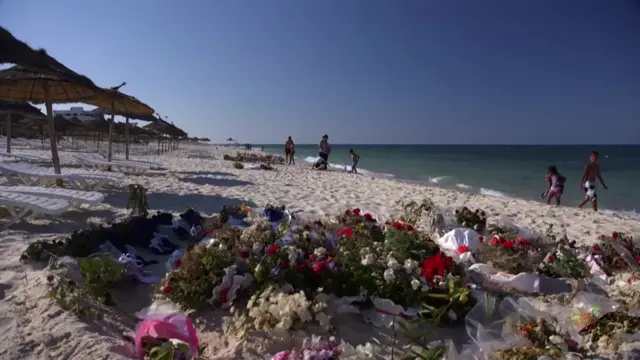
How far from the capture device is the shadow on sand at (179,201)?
19.8 ft

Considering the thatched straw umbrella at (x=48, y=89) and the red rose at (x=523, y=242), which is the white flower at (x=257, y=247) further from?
the thatched straw umbrella at (x=48, y=89)

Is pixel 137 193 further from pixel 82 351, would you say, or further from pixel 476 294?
pixel 476 294

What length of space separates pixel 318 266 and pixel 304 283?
153 millimetres

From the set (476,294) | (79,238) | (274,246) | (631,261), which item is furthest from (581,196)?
(79,238)

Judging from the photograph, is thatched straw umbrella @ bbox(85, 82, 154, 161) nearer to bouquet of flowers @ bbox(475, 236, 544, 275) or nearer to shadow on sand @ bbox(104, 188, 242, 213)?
shadow on sand @ bbox(104, 188, 242, 213)

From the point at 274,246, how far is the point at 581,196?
1375 centimetres

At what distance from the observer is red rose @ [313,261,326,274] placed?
8.97ft

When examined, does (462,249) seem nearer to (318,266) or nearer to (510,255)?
(510,255)

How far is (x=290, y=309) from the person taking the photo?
2.29 meters

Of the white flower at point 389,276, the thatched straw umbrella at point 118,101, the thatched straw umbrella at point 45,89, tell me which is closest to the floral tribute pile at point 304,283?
the white flower at point 389,276

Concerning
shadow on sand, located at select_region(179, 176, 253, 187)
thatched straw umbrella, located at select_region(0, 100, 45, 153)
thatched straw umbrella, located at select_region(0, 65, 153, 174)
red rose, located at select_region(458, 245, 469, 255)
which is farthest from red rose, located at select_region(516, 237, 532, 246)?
thatched straw umbrella, located at select_region(0, 100, 45, 153)

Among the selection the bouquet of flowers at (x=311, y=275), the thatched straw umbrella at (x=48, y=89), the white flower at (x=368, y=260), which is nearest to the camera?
the bouquet of flowers at (x=311, y=275)

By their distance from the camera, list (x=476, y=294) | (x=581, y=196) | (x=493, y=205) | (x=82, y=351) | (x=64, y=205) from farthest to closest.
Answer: (x=581, y=196), (x=493, y=205), (x=64, y=205), (x=476, y=294), (x=82, y=351)

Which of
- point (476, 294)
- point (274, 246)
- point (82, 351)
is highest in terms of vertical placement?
point (274, 246)
